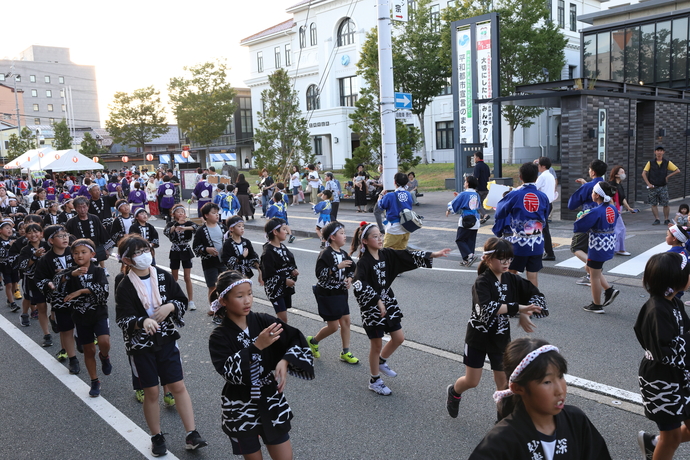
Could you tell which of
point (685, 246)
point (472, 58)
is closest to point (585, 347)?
point (685, 246)

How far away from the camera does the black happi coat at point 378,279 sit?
510cm

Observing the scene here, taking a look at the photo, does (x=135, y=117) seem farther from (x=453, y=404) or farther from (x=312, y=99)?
(x=453, y=404)

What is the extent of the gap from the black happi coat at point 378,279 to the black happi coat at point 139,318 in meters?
1.61

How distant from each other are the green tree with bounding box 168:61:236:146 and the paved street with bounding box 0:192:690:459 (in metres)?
43.2

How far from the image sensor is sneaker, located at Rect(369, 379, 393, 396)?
5.21 meters

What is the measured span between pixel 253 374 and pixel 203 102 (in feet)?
161

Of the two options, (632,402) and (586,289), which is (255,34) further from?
(632,402)

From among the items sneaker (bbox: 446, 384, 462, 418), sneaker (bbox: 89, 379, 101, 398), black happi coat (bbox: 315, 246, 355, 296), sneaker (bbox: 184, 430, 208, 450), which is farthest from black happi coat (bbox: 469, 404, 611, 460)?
sneaker (bbox: 89, 379, 101, 398)

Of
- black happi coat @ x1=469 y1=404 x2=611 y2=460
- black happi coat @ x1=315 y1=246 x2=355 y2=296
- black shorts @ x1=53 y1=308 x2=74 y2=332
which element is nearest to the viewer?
black happi coat @ x1=469 y1=404 x2=611 y2=460

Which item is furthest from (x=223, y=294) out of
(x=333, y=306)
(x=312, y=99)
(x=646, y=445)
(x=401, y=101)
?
(x=312, y=99)

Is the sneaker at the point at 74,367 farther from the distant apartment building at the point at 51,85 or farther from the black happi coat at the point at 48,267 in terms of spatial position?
the distant apartment building at the point at 51,85

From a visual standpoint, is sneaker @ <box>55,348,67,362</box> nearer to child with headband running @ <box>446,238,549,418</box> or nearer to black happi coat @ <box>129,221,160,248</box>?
black happi coat @ <box>129,221,160,248</box>

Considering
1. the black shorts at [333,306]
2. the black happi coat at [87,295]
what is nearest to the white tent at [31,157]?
the black happi coat at [87,295]

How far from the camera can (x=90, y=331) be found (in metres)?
5.52
